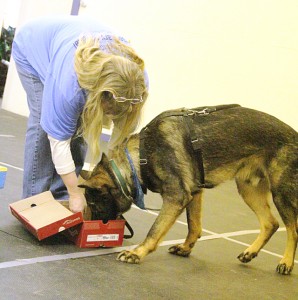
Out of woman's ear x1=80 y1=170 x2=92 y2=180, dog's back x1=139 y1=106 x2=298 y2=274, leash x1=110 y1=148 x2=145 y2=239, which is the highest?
dog's back x1=139 y1=106 x2=298 y2=274

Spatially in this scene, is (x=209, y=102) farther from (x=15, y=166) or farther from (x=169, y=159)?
(x=169, y=159)

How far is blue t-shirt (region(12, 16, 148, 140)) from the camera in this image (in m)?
3.78

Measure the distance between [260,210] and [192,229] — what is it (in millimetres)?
617

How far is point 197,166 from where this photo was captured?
4.26 m

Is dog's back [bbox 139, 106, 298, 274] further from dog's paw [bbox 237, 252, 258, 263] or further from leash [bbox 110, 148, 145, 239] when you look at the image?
dog's paw [bbox 237, 252, 258, 263]

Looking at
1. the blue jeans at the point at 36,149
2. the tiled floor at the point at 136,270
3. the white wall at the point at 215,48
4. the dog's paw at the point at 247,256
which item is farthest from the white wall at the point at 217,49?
the blue jeans at the point at 36,149

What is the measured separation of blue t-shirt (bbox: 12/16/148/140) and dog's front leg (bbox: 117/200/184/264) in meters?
0.76

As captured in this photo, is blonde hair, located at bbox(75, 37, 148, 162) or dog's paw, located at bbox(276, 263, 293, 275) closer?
blonde hair, located at bbox(75, 37, 148, 162)

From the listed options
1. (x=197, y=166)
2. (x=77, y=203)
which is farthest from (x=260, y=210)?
(x=77, y=203)

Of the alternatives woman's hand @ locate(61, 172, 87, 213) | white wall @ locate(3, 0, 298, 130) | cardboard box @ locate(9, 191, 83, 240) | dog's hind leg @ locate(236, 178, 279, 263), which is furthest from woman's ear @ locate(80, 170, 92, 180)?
white wall @ locate(3, 0, 298, 130)

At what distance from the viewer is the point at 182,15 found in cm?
1083

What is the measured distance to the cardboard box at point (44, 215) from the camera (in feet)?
12.9

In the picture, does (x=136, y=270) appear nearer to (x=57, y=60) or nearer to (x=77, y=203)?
(x=77, y=203)

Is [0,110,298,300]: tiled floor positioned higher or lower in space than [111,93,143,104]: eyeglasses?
lower
